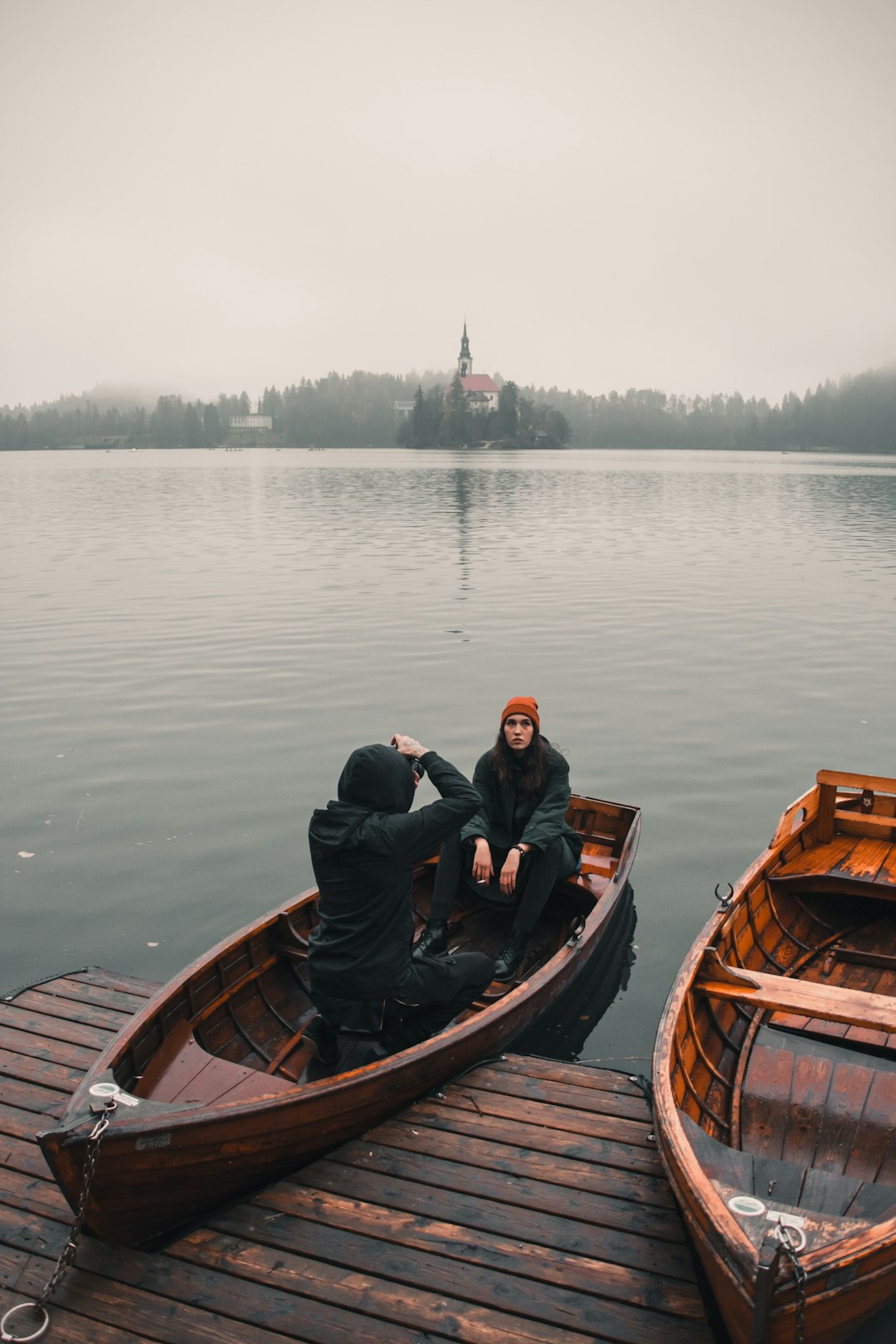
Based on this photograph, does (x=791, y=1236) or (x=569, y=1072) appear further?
(x=569, y=1072)

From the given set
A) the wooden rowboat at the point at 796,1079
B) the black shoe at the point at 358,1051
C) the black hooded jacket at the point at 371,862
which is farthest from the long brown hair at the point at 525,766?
the black shoe at the point at 358,1051

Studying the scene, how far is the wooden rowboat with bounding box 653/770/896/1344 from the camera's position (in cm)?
378

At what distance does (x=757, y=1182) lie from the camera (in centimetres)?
449

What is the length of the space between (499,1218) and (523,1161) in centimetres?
44

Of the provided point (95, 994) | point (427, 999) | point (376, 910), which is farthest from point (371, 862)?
point (95, 994)

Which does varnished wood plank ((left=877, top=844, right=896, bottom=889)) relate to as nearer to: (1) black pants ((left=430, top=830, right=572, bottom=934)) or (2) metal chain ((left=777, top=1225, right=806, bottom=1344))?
(1) black pants ((left=430, top=830, right=572, bottom=934))

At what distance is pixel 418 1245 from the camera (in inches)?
185

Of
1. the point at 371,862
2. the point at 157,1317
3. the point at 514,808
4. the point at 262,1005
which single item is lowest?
the point at 157,1317

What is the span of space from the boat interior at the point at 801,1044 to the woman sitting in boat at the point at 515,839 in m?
1.36

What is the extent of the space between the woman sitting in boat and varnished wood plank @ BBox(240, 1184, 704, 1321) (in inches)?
92.9

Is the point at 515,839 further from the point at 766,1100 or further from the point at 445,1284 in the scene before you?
the point at 445,1284

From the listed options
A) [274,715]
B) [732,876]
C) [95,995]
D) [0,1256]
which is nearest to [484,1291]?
[0,1256]

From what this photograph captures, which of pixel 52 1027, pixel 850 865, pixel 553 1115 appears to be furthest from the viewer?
pixel 850 865

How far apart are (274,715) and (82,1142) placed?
1093 cm
